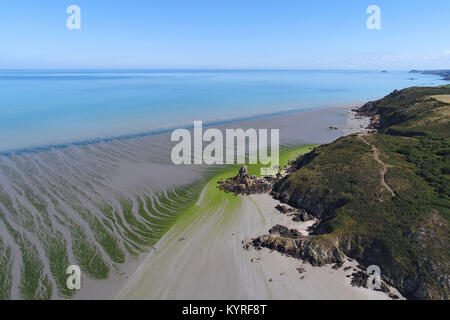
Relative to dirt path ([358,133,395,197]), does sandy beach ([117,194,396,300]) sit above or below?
below

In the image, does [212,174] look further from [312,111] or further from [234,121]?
[312,111]

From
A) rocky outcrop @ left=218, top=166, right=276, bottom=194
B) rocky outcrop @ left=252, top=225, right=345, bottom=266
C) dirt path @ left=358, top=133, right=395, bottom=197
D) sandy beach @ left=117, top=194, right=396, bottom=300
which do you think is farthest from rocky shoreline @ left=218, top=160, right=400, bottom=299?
dirt path @ left=358, top=133, right=395, bottom=197

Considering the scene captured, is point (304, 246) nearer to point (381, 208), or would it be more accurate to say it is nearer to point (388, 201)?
point (381, 208)

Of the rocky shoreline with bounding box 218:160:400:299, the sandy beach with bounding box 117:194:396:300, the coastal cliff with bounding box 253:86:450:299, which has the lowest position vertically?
the sandy beach with bounding box 117:194:396:300

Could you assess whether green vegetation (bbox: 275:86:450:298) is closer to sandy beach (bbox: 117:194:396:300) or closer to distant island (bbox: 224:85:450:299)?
distant island (bbox: 224:85:450:299)

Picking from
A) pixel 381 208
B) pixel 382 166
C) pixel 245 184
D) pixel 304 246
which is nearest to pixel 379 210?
pixel 381 208

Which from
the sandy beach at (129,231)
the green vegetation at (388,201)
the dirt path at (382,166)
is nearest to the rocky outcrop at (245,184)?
the green vegetation at (388,201)
